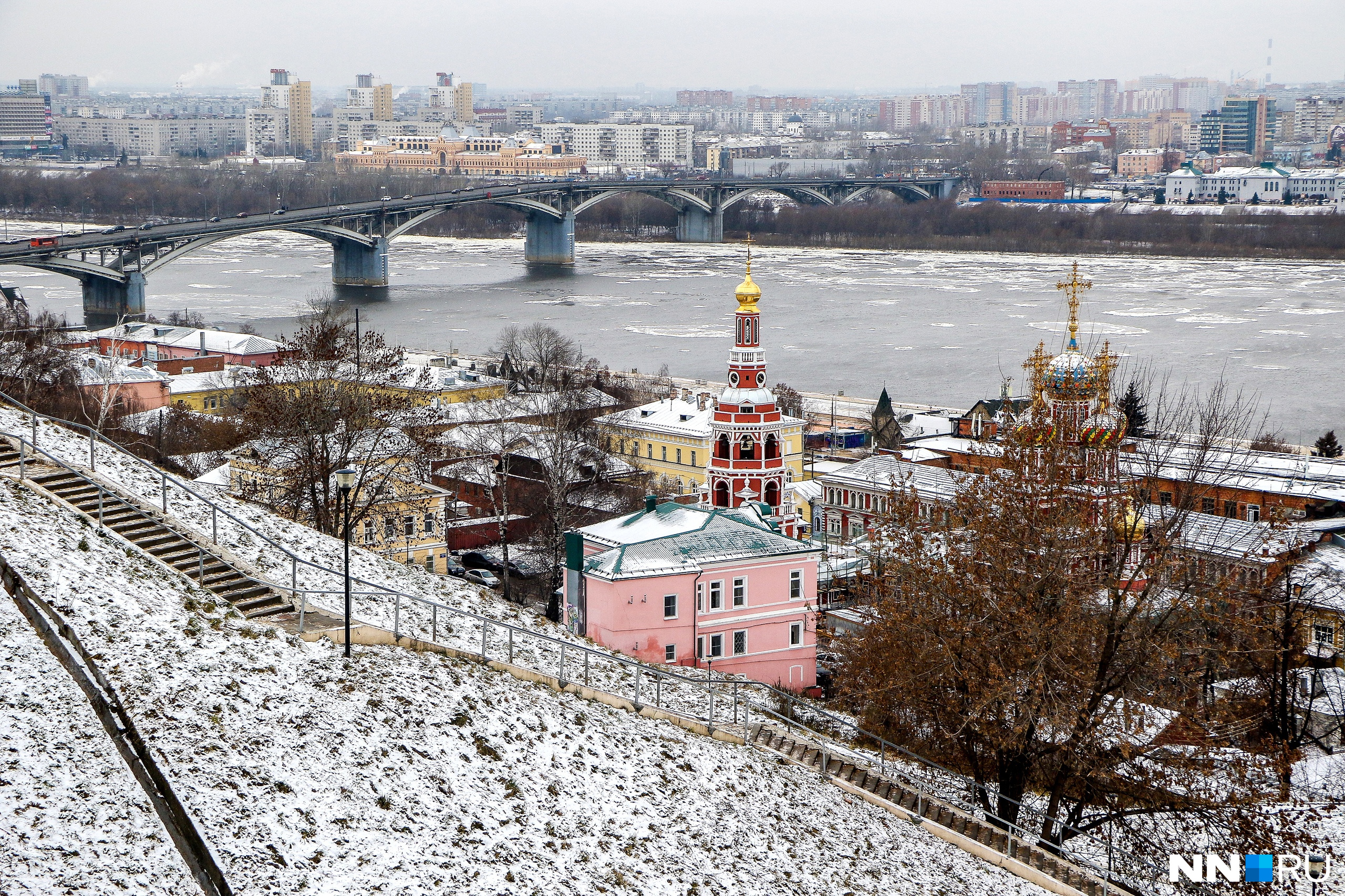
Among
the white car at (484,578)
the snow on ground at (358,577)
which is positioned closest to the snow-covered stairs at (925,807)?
the snow on ground at (358,577)

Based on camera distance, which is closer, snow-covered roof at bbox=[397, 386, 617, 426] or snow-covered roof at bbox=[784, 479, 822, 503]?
snow-covered roof at bbox=[784, 479, 822, 503]

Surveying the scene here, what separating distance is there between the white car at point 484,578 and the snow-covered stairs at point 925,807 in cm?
880

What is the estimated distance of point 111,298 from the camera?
133 ft

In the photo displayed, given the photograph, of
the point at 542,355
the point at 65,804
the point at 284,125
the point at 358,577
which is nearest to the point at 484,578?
the point at 358,577

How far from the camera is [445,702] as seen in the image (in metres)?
6.60

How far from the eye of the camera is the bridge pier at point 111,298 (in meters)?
40.0

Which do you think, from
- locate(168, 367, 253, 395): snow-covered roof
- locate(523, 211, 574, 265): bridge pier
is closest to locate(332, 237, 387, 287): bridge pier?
locate(523, 211, 574, 265): bridge pier

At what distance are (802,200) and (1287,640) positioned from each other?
62.0 m

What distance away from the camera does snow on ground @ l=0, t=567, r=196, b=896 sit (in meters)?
4.96

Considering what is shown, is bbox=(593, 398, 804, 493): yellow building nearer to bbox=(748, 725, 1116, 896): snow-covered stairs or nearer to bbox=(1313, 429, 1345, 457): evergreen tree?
bbox=(1313, 429, 1345, 457): evergreen tree

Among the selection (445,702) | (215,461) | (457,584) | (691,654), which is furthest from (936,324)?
(445,702)

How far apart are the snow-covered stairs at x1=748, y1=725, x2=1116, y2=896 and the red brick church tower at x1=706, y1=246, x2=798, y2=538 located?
7972mm

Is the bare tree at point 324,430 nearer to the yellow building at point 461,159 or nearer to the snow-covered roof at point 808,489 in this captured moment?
the snow-covered roof at point 808,489

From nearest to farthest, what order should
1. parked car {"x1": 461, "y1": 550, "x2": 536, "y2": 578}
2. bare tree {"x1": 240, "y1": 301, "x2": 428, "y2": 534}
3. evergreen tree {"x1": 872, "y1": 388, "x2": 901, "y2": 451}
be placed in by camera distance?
1. bare tree {"x1": 240, "y1": 301, "x2": 428, "y2": 534}
2. parked car {"x1": 461, "y1": 550, "x2": 536, "y2": 578}
3. evergreen tree {"x1": 872, "y1": 388, "x2": 901, "y2": 451}
